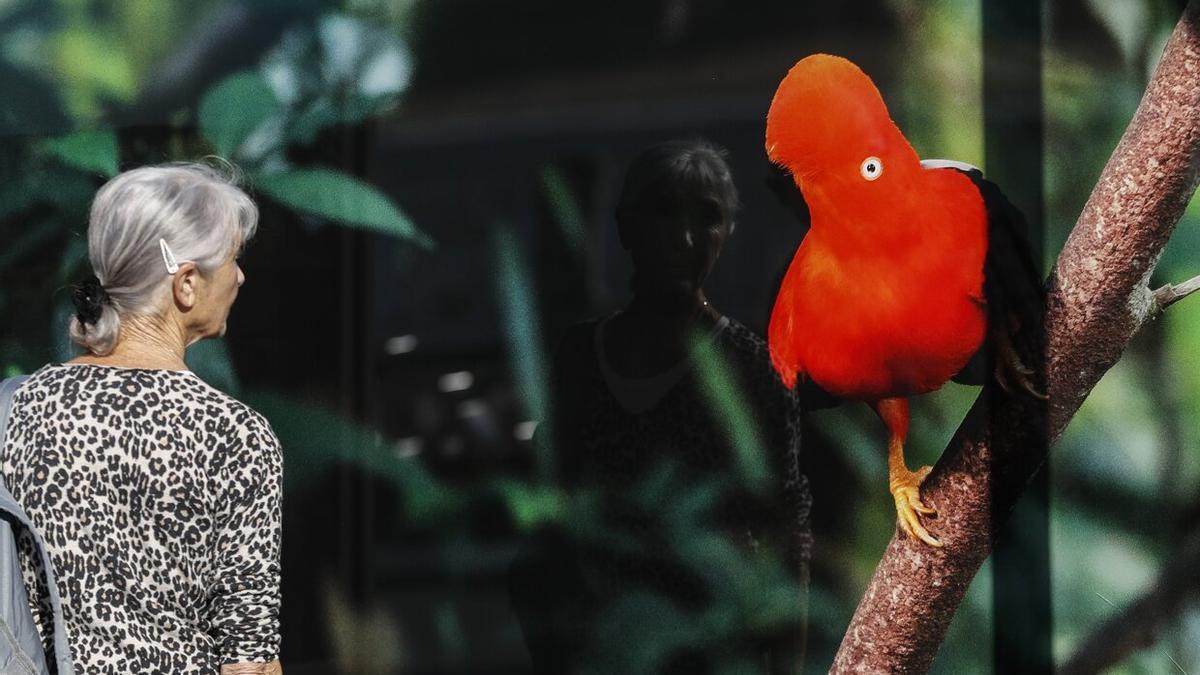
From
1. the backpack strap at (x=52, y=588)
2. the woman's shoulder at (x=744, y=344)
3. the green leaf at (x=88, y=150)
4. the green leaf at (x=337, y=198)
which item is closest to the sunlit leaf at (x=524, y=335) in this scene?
the green leaf at (x=337, y=198)

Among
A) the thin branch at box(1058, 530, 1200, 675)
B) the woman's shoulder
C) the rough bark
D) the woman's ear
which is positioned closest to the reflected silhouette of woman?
the woman's shoulder

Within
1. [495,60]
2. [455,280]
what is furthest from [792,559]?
[495,60]

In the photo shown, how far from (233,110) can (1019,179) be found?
7.83 feet

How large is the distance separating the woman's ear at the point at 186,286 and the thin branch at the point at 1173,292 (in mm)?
2441

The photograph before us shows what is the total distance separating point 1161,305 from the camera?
3730mm

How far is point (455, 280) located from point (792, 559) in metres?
1.30

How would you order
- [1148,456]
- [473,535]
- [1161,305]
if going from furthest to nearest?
[473,535], [1148,456], [1161,305]

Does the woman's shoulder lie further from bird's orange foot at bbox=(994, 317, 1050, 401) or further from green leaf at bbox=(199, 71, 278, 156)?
green leaf at bbox=(199, 71, 278, 156)

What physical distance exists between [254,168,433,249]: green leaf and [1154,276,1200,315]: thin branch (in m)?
2.15

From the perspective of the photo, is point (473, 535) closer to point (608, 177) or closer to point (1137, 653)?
point (608, 177)

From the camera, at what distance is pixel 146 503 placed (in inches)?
97.7

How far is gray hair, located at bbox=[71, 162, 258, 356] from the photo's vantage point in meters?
2.58

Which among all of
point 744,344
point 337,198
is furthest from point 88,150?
point 744,344

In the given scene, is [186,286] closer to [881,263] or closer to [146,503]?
[146,503]
